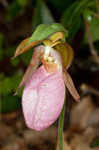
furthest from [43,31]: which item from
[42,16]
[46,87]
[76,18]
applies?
[42,16]

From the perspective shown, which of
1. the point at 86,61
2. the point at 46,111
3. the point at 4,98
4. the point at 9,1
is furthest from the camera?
Result: the point at 9,1

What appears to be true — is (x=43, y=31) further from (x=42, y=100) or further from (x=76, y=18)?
(x=76, y=18)

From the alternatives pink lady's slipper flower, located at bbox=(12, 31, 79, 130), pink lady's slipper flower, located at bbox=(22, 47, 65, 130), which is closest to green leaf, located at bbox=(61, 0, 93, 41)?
pink lady's slipper flower, located at bbox=(12, 31, 79, 130)

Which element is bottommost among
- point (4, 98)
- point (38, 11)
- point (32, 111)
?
point (4, 98)

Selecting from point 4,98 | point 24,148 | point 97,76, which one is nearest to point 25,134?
point 24,148

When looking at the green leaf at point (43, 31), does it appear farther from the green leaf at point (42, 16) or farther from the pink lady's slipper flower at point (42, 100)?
the green leaf at point (42, 16)

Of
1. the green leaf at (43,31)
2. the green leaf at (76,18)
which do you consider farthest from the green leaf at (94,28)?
the green leaf at (43,31)

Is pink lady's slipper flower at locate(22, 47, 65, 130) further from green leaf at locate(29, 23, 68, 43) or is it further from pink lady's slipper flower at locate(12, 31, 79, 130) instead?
green leaf at locate(29, 23, 68, 43)

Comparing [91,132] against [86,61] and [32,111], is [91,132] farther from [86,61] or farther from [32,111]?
[32,111]
